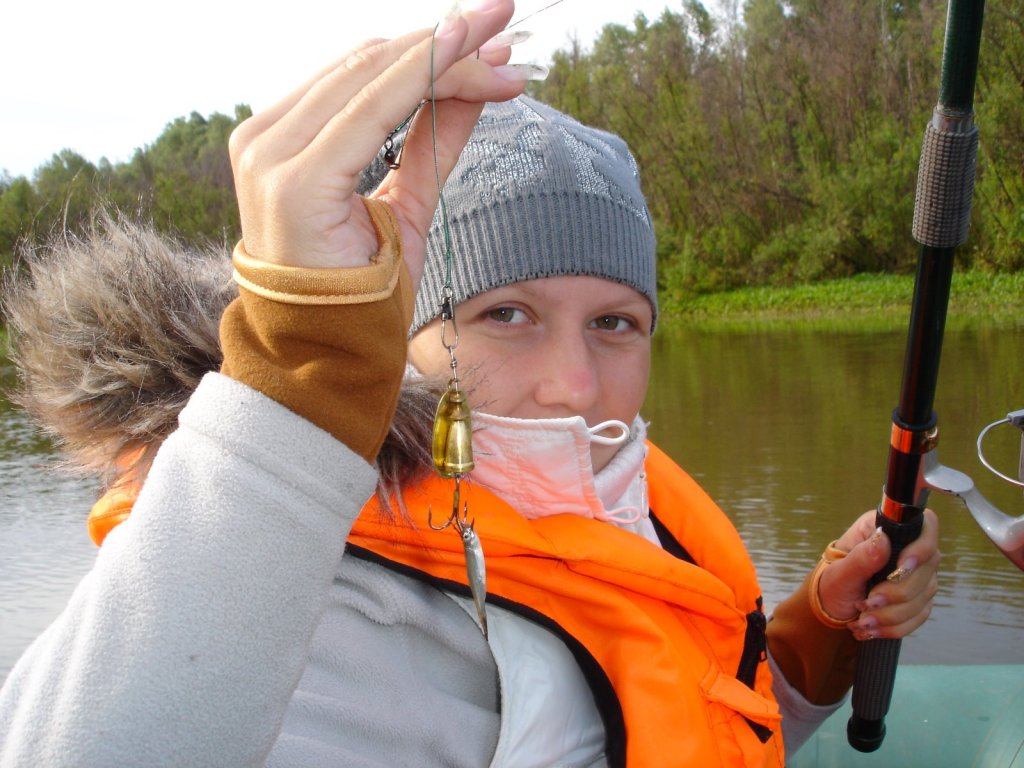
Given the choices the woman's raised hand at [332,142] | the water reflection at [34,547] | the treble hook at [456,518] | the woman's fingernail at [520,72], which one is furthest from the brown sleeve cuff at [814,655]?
the water reflection at [34,547]

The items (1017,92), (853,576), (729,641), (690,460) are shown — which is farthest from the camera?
(1017,92)

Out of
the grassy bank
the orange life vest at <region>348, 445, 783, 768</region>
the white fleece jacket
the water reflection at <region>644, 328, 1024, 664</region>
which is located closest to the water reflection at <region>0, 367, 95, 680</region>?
the orange life vest at <region>348, 445, 783, 768</region>

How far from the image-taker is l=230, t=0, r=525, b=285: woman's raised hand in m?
0.76

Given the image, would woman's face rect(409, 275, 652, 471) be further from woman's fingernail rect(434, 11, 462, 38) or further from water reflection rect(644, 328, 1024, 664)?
water reflection rect(644, 328, 1024, 664)

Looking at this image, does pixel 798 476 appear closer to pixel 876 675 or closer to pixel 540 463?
pixel 876 675

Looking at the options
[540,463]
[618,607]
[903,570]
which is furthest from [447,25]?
[903,570]

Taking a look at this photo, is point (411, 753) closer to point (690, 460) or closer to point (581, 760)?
point (581, 760)

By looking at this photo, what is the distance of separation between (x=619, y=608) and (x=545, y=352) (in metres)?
0.34

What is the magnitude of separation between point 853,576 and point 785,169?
20829 millimetres

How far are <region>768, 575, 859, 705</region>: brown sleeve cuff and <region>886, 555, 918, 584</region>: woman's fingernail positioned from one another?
7.2 inches

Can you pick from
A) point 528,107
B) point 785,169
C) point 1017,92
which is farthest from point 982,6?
point 785,169

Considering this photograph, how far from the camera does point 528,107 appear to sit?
1431 millimetres

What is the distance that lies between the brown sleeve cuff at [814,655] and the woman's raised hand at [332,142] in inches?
50.7

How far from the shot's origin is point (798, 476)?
193 inches
